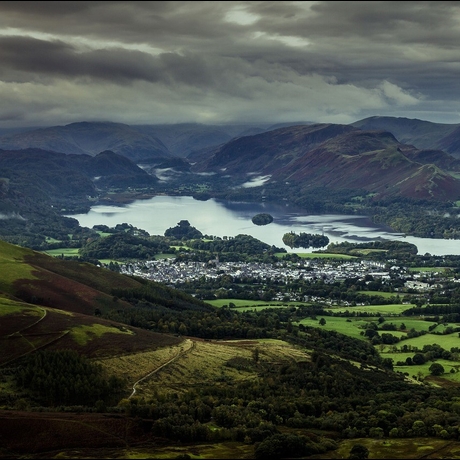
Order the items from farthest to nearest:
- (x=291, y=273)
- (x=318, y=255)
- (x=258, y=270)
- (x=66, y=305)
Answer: (x=318, y=255)
(x=258, y=270)
(x=291, y=273)
(x=66, y=305)

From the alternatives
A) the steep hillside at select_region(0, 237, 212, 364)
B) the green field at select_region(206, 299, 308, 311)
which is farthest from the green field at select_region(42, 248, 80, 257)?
the steep hillside at select_region(0, 237, 212, 364)

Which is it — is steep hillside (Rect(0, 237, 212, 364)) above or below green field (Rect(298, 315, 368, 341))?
above

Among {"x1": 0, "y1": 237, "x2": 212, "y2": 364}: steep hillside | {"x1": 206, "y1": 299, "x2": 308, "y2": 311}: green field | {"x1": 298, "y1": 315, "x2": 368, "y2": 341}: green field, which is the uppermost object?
{"x1": 0, "y1": 237, "x2": 212, "y2": 364}: steep hillside

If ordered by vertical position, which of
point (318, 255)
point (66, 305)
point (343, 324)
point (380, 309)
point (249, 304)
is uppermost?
point (318, 255)

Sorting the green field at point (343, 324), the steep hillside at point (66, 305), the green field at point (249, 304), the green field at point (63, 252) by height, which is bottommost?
the green field at point (343, 324)

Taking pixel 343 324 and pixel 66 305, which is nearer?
pixel 66 305

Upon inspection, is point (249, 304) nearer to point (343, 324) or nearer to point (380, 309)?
point (380, 309)

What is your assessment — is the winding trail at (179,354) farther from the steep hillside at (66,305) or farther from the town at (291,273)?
the town at (291,273)

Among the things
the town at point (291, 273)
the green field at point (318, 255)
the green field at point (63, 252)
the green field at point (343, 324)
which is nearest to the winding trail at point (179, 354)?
the green field at point (343, 324)

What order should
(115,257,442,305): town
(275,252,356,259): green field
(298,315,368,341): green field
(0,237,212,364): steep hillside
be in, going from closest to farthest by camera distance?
(0,237,212,364): steep hillside
(298,315,368,341): green field
(115,257,442,305): town
(275,252,356,259): green field

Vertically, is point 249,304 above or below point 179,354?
above

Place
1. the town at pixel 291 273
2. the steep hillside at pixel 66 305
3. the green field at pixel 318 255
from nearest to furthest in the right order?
1. the steep hillside at pixel 66 305
2. the town at pixel 291 273
3. the green field at pixel 318 255

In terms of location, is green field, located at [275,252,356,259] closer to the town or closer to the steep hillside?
the town

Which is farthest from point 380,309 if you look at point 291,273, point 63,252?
point 63,252
